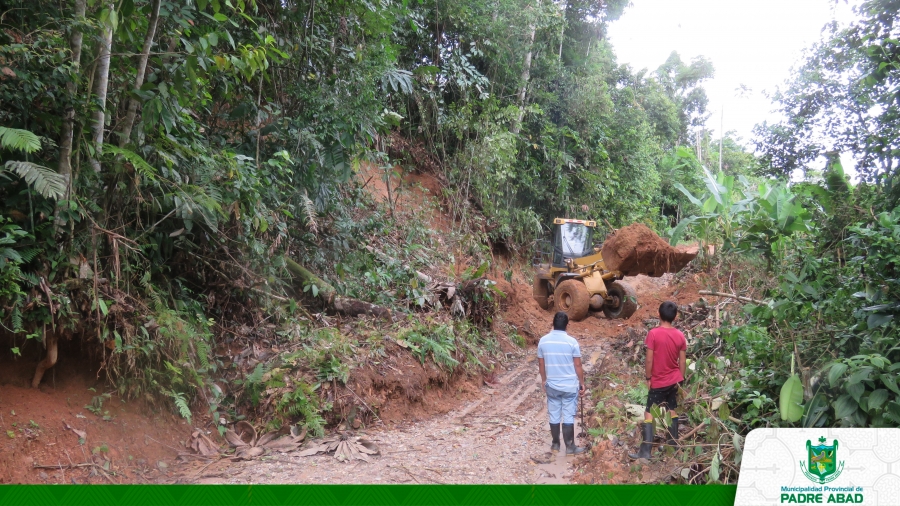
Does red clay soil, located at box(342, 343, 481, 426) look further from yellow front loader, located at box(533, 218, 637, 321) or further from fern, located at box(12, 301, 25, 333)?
→ yellow front loader, located at box(533, 218, 637, 321)

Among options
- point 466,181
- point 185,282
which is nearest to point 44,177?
point 185,282

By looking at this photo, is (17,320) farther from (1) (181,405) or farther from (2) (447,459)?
(2) (447,459)

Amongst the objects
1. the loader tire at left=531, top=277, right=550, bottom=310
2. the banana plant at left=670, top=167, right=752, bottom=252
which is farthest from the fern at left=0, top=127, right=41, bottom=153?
the loader tire at left=531, top=277, right=550, bottom=310

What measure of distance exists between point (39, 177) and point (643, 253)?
11.7m

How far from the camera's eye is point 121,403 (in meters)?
6.15

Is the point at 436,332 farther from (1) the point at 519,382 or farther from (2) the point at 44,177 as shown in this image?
(2) the point at 44,177

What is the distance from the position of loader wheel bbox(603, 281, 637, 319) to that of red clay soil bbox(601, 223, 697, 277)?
1.76ft

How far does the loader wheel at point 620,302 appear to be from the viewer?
1456 cm

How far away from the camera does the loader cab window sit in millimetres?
16547

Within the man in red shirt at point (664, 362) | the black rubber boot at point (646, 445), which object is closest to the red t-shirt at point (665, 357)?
the man in red shirt at point (664, 362)

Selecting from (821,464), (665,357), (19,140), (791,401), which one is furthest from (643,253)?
(19,140)

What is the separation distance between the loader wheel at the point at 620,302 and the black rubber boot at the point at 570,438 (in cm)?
875

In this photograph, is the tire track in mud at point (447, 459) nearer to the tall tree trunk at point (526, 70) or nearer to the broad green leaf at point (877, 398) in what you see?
the broad green leaf at point (877, 398)

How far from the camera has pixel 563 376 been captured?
6156mm
